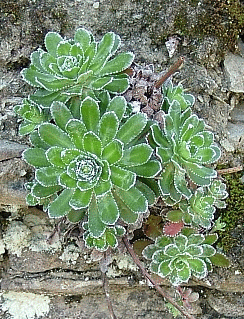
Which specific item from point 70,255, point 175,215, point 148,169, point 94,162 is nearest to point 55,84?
point 94,162

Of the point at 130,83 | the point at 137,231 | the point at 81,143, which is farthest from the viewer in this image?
the point at 137,231

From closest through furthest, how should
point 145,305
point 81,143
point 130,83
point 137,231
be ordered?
point 81,143, point 130,83, point 137,231, point 145,305

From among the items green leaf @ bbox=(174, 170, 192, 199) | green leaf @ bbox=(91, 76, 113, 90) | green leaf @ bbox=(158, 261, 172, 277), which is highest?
green leaf @ bbox=(91, 76, 113, 90)

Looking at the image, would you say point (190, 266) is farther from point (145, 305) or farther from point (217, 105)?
point (217, 105)

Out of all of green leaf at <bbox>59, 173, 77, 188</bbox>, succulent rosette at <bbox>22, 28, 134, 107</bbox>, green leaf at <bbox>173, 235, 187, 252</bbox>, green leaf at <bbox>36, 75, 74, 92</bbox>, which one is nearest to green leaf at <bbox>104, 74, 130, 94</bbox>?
succulent rosette at <bbox>22, 28, 134, 107</bbox>

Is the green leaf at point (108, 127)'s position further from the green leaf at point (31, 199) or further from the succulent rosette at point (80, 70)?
the green leaf at point (31, 199)

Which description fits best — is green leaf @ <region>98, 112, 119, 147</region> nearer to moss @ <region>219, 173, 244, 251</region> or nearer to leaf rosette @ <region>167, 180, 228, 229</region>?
leaf rosette @ <region>167, 180, 228, 229</region>

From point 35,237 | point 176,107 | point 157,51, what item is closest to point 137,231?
point 35,237
